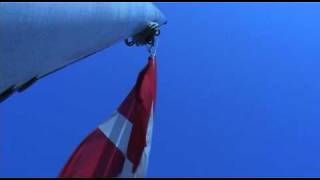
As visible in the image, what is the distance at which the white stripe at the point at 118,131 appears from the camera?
12.6 ft

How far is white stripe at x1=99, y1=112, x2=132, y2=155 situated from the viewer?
151 inches

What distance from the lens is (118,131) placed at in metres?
3.88

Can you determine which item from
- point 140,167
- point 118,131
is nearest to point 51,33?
point 118,131

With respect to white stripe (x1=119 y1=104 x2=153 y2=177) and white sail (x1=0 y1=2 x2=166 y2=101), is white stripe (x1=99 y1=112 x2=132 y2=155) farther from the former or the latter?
white sail (x1=0 y1=2 x2=166 y2=101)

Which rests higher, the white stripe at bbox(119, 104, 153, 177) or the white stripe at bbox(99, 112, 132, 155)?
the white stripe at bbox(99, 112, 132, 155)

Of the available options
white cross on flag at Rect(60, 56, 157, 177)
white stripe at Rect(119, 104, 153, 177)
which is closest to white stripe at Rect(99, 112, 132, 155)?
white cross on flag at Rect(60, 56, 157, 177)

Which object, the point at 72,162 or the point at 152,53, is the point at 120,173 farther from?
the point at 152,53

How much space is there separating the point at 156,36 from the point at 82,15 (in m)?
1.51

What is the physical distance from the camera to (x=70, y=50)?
3.69m

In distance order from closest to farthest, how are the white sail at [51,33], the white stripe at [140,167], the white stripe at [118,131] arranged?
the white sail at [51,33], the white stripe at [140,167], the white stripe at [118,131]

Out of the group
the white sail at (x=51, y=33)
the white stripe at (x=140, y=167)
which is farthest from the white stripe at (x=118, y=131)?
the white sail at (x=51, y=33)

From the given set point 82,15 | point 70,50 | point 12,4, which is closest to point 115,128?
point 70,50

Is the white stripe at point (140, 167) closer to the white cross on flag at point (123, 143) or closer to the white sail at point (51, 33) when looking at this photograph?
the white cross on flag at point (123, 143)

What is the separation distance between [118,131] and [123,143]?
0.11m
